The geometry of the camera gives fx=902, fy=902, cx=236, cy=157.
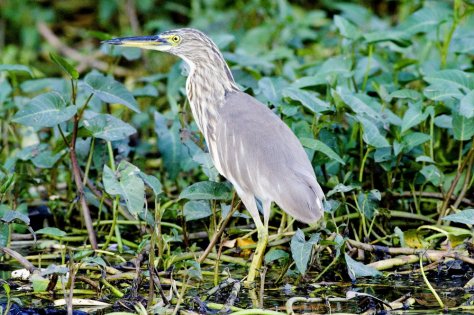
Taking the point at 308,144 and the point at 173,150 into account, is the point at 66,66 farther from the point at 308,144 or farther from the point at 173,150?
the point at 308,144

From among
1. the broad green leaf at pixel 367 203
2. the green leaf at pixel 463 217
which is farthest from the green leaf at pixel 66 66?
the green leaf at pixel 463 217

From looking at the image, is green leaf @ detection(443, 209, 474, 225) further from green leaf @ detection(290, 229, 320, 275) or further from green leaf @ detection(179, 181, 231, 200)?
green leaf @ detection(179, 181, 231, 200)

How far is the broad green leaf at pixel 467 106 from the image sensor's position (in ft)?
13.6

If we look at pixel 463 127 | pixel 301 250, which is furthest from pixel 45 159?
pixel 463 127

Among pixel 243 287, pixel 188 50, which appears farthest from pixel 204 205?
pixel 188 50

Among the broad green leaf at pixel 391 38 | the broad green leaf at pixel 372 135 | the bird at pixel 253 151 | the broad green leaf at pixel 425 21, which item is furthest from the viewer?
the broad green leaf at pixel 425 21

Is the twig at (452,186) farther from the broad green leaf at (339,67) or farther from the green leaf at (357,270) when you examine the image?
the broad green leaf at (339,67)

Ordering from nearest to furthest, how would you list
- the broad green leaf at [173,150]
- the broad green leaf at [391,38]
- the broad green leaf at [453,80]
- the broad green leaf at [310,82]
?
1. the broad green leaf at [453,80]
2. the broad green leaf at [310,82]
3. the broad green leaf at [173,150]
4. the broad green leaf at [391,38]

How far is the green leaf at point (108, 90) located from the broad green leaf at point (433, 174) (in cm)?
144

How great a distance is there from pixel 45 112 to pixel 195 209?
0.81 metres

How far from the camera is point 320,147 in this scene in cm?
415

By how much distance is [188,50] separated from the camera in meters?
4.51

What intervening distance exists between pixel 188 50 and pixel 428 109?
123 centimetres

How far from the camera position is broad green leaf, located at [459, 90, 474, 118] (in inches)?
163
